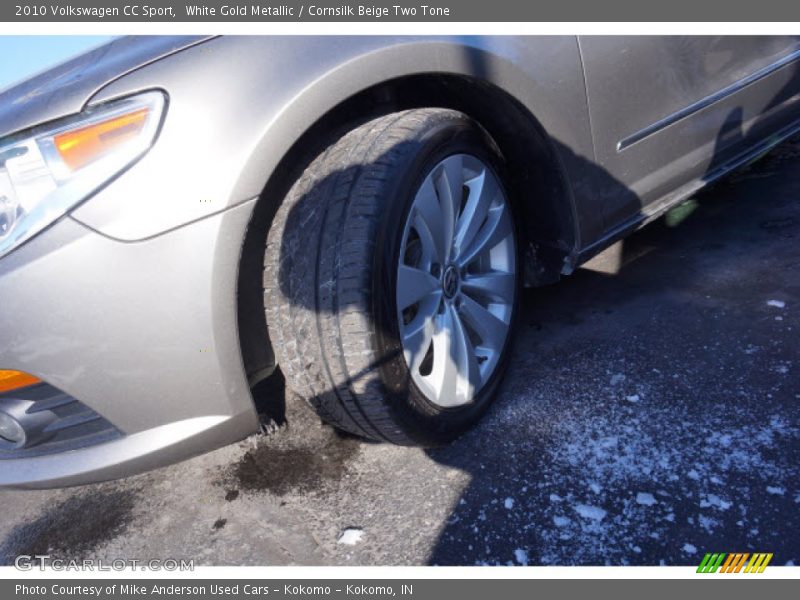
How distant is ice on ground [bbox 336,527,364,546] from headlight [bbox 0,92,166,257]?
1.03 metres

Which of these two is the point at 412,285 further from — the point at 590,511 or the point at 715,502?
the point at 715,502

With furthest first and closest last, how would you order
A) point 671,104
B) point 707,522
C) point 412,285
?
point 671,104
point 412,285
point 707,522

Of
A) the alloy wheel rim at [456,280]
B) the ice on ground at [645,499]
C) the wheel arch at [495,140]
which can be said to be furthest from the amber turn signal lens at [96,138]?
the ice on ground at [645,499]

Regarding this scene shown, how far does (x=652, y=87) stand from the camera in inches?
75.2

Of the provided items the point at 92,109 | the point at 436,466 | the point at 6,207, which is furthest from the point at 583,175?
the point at 6,207

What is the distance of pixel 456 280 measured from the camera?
1729mm

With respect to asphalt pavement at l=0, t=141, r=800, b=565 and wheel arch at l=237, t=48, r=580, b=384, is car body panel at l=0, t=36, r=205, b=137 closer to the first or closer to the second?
wheel arch at l=237, t=48, r=580, b=384

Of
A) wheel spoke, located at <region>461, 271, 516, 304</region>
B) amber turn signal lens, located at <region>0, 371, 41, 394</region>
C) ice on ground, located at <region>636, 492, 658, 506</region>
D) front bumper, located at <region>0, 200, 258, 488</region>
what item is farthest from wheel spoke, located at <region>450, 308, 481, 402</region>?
amber turn signal lens, located at <region>0, 371, 41, 394</region>

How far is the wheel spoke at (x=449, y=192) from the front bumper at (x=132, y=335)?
575mm

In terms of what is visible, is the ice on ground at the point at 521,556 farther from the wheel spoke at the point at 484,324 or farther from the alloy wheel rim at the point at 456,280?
the wheel spoke at the point at 484,324

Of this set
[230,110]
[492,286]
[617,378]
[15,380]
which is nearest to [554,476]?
[617,378]

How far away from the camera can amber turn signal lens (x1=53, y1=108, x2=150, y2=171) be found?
1.20 metres

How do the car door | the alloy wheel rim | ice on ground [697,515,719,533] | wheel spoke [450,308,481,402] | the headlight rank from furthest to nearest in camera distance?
the car door → wheel spoke [450,308,481,402] → the alloy wheel rim → ice on ground [697,515,719,533] → the headlight

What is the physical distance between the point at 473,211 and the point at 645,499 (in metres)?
0.90
